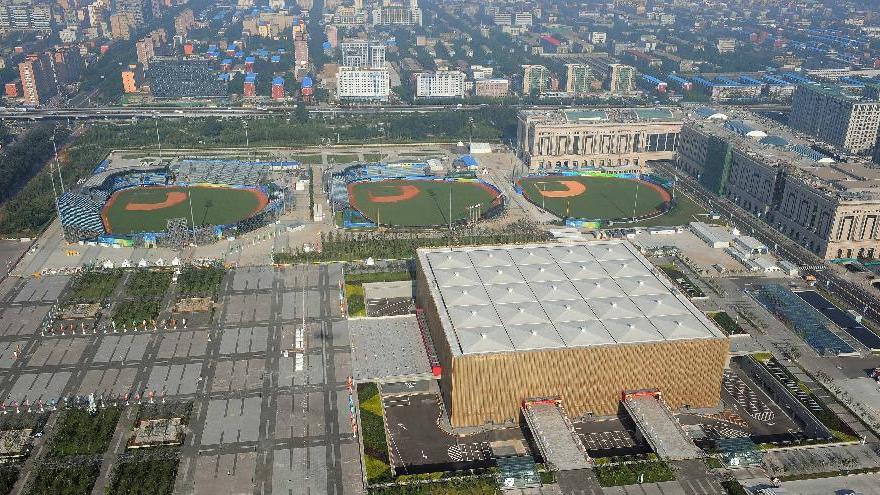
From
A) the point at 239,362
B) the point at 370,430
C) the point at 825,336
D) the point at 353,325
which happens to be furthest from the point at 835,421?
the point at 239,362

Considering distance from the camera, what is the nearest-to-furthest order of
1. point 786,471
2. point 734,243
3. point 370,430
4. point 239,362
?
point 786,471
point 370,430
point 239,362
point 734,243

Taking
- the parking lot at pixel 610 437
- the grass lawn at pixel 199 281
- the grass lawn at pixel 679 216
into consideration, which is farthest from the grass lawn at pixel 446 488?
the grass lawn at pixel 679 216

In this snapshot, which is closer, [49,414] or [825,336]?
[49,414]

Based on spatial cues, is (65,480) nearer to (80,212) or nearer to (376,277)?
(376,277)

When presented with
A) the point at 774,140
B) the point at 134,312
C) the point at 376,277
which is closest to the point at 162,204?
the point at 134,312

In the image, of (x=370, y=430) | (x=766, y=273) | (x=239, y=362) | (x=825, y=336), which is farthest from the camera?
(x=766, y=273)

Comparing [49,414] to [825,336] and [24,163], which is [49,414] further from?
[24,163]

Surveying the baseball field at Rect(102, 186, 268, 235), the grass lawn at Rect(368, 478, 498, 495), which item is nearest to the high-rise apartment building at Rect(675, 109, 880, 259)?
the grass lawn at Rect(368, 478, 498, 495)
